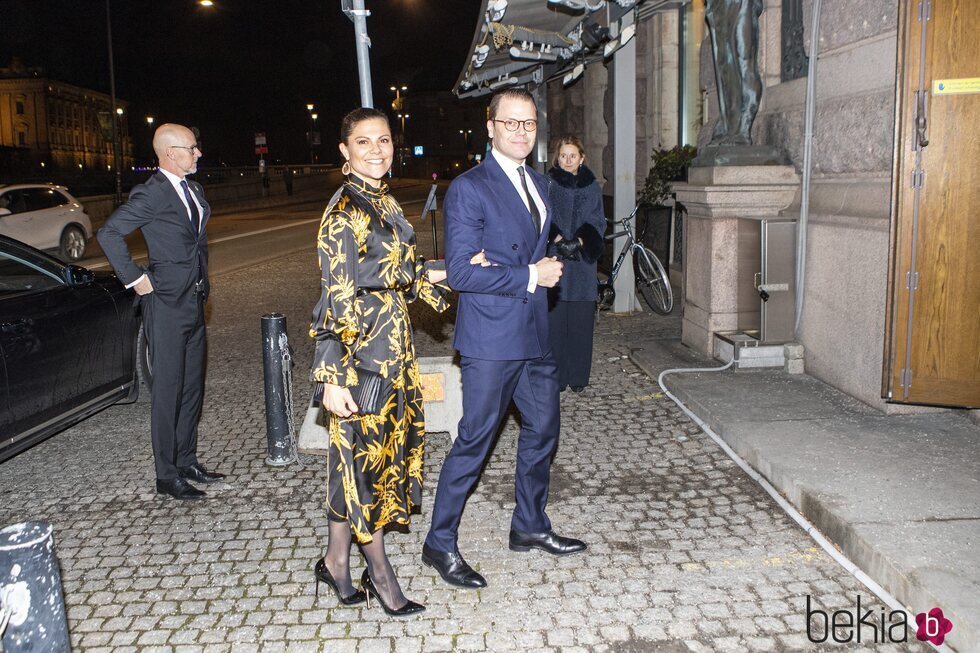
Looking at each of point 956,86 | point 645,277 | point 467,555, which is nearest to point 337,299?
point 467,555

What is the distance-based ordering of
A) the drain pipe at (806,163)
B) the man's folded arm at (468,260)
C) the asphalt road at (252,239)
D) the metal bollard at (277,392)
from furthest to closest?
the asphalt road at (252,239) → the drain pipe at (806,163) → the metal bollard at (277,392) → the man's folded arm at (468,260)

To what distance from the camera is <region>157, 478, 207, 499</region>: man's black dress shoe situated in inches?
199

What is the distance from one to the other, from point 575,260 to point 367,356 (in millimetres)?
3651

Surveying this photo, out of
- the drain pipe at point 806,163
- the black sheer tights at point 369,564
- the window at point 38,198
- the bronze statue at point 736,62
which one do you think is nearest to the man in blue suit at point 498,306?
the black sheer tights at point 369,564

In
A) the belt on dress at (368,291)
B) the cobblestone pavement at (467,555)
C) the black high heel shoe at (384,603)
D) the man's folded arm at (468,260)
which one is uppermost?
the man's folded arm at (468,260)

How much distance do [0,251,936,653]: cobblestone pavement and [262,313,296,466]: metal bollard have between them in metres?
0.14

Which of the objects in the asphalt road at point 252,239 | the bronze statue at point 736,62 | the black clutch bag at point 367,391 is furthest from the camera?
the asphalt road at point 252,239

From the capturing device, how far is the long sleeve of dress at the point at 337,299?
333 cm

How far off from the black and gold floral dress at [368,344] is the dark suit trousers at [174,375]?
1848 mm

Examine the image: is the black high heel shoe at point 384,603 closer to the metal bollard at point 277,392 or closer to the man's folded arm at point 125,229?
the metal bollard at point 277,392

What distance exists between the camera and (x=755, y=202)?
7.34 m

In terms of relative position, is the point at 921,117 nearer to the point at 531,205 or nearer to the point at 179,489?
the point at 531,205

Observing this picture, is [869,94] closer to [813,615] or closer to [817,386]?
[817,386]

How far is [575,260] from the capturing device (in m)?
6.86
